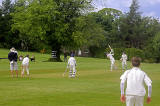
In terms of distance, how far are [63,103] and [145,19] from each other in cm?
8899

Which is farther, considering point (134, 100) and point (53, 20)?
point (53, 20)

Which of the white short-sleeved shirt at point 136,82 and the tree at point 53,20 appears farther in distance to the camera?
the tree at point 53,20

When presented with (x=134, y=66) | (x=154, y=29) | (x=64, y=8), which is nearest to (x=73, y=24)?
(x=64, y=8)

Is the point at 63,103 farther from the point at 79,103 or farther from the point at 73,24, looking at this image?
the point at 73,24

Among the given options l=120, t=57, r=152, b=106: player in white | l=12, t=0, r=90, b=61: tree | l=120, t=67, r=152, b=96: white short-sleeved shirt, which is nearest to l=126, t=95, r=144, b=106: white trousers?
l=120, t=57, r=152, b=106: player in white

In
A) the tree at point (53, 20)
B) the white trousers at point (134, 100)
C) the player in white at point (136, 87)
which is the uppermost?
the tree at point (53, 20)

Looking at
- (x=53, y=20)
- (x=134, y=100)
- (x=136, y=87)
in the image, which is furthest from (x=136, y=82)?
(x=53, y=20)

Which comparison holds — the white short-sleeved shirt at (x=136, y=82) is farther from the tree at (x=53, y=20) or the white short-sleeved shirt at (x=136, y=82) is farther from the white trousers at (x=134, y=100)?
the tree at (x=53, y=20)

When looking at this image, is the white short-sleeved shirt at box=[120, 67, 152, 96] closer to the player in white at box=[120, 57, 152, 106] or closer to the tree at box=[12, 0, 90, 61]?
the player in white at box=[120, 57, 152, 106]

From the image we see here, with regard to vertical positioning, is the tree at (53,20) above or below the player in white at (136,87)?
above

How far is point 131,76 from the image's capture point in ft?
27.7

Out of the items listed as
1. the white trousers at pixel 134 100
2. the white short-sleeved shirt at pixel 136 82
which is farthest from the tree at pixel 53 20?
the white trousers at pixel 134 100

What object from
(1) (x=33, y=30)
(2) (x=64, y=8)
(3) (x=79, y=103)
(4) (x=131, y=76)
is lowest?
(3) (x=79, y=103)

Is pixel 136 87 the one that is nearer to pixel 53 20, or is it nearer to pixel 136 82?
pixel 136 82
